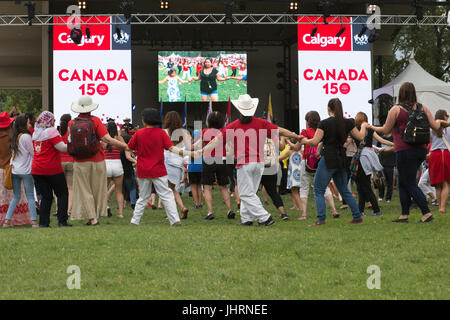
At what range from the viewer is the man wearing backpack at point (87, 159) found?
9109 mm

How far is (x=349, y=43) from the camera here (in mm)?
21281

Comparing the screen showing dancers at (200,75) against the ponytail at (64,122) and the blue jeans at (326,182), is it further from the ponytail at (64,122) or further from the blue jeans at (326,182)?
the blue jeans at (326,182)

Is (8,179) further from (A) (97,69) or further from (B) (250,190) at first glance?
(A) (97,69)

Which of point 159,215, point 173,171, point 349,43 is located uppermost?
point 349,43

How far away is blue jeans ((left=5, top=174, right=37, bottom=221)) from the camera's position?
9672 mm

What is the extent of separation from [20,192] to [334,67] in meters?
13.5

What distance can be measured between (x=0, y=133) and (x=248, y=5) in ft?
57.7

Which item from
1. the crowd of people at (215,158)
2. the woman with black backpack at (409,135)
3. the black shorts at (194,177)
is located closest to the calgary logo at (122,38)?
the black shorts at (194,177)

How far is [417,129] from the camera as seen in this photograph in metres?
8.27

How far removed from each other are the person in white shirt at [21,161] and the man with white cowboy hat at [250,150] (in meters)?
3.02

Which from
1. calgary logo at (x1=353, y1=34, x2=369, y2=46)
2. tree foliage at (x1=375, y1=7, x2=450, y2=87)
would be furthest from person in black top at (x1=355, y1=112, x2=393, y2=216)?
tree foliage at (x1=375, y1=7, x2=450, y2=87)

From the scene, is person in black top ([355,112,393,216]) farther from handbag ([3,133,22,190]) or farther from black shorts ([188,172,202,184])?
handbag ([3,133,22,190])
